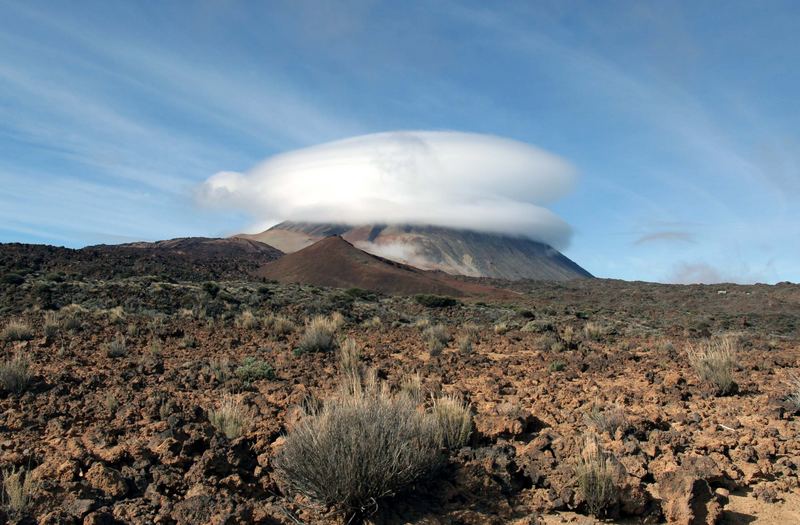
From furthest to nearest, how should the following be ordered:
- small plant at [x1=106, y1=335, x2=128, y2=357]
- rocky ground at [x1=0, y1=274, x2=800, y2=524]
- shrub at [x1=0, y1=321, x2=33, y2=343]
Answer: shrub at [x1=0, y1=321, x2=33, y2=343]
small plant at [x1=106, y1=335, x2=128, y2=357]
rocky ground at [x1=0, y1=274, x2=800, y2=524]

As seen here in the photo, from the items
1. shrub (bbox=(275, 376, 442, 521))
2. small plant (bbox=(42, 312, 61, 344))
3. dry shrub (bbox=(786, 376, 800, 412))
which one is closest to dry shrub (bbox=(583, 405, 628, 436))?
shrub (bbox=(275, 376, 442, 521))

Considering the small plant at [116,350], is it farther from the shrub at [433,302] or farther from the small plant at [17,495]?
the shrub at [433,302]

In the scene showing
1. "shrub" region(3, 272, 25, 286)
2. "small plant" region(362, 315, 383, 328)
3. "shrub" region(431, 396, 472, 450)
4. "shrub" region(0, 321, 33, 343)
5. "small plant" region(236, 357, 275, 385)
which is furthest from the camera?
"shrub" region(3, 272, 25, 286)

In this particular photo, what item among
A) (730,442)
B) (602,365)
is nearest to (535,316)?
(602,365)

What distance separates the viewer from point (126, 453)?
464cm

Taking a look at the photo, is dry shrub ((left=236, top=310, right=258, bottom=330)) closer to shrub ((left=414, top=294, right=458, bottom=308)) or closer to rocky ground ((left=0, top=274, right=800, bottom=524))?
rocky ground ((left=0, top=274, right=800, bottom=524))

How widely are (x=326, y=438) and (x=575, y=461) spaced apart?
6.79 feet

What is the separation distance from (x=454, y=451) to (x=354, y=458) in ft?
4.92

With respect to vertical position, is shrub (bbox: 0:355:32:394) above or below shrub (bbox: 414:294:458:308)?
below

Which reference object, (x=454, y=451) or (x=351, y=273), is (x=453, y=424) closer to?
(x=454, y=451)

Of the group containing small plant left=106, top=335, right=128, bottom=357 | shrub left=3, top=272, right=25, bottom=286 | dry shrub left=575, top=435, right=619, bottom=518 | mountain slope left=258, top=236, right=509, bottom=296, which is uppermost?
mountain slope left=258, top=236, right=509, bottom=296

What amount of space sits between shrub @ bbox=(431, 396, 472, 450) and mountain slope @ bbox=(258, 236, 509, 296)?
33.4 metres

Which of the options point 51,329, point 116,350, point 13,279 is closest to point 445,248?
point 13,279

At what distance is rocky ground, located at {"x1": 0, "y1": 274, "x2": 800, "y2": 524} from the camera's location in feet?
13.3
